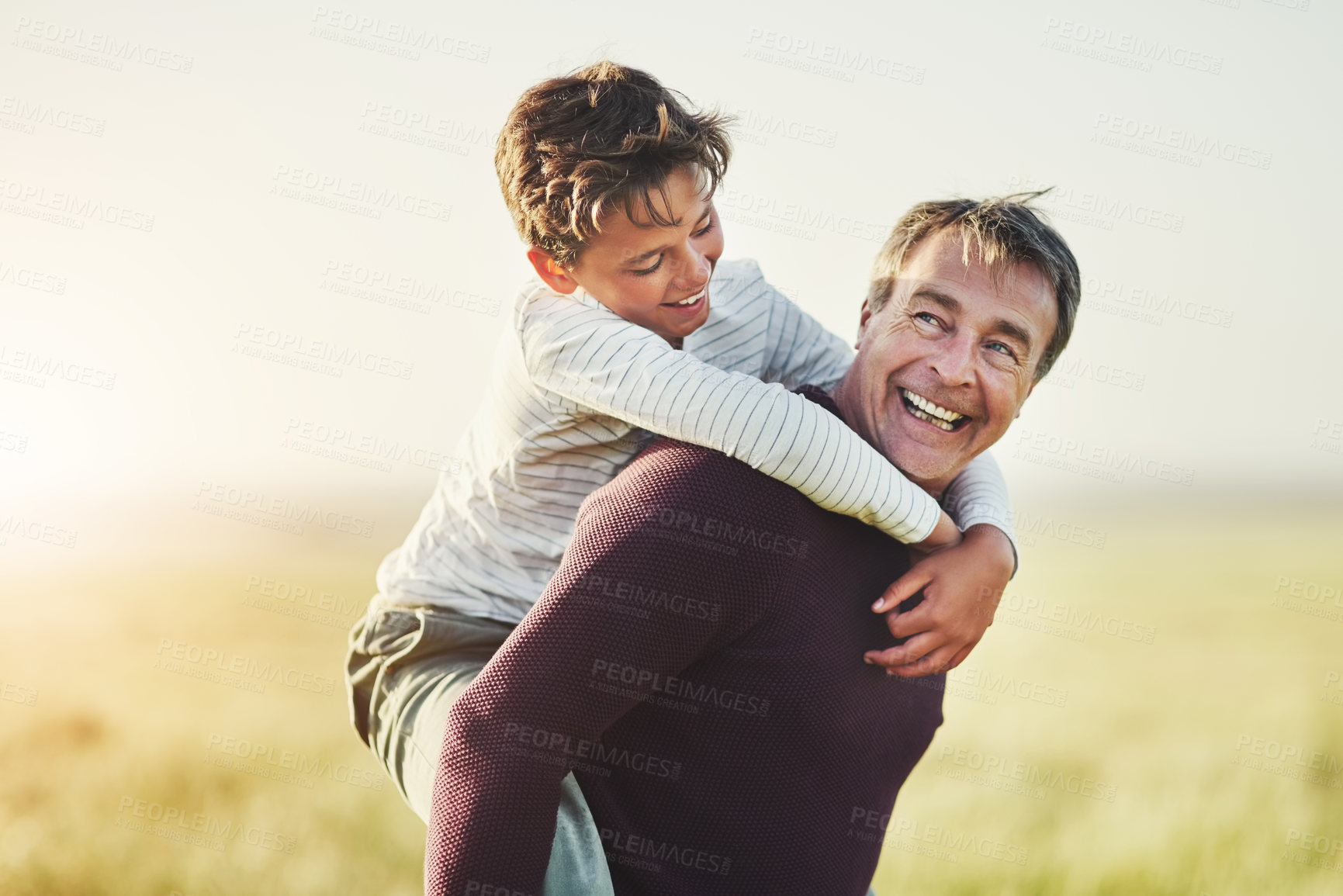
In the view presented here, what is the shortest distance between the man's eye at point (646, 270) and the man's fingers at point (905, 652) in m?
0.98

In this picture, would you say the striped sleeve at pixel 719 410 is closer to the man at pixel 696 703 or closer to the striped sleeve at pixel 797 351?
the man at pixel 696 703

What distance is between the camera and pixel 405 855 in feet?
20.2

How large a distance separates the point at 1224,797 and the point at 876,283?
5.27 m

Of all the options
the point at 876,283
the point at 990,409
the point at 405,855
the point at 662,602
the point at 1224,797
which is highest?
the point at 876,283

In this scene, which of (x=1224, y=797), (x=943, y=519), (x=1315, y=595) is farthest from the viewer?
(x=1224, y=797)

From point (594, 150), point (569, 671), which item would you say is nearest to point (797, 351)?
point (594, 150)

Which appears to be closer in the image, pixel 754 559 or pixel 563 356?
pixel 754 559

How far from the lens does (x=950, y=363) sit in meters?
2.08

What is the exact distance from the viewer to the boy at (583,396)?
1980mm

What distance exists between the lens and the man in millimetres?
1531

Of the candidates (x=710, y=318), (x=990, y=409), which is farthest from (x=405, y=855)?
(x=990, y=409)

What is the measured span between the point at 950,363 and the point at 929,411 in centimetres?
11

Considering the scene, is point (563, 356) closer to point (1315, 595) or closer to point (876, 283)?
point (876, 283)

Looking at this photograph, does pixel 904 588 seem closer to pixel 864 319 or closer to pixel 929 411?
pixel 929 411
